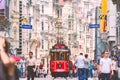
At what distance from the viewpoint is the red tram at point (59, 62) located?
140 feet

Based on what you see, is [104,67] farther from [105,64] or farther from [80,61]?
[80,61]

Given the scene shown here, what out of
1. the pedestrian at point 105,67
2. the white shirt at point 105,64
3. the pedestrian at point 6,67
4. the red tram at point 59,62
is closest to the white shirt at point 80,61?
the pedestrian at point 105,67

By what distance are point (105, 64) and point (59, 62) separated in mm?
26847

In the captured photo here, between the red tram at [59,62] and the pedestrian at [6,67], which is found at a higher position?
the pedestrian at [6,67]

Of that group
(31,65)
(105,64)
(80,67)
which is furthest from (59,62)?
(105,64)

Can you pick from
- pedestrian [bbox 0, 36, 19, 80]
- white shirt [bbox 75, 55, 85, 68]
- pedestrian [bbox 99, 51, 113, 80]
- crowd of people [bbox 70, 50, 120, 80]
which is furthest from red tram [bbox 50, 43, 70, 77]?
pedestrian [bbox 0, 36, 19, 80]

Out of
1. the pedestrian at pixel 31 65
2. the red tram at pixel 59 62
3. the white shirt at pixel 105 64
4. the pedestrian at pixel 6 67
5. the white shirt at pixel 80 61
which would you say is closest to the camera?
the pedestrian at pixel 6 67

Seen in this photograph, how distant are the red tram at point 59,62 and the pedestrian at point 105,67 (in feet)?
70.0

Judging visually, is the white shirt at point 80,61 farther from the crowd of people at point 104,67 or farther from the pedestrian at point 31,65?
the pedestrian at point 31,65

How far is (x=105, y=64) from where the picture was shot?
19250 millimetres

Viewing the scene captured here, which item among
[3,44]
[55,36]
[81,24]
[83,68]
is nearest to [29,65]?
[83,68]

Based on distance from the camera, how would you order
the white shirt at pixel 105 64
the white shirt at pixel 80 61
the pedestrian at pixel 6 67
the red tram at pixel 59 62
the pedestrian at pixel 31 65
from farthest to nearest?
1. the red tram at pixel 59 62
2. the white shirt at pixel 80 61
3. the pedestrian at pixel 31 65
4. the white shirt at pixel 105 64
5. the pedestrian at pixel 6 67

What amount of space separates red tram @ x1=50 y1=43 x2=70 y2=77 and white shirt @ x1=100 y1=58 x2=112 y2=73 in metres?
21.7

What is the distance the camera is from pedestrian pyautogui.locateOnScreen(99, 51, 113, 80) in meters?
19.2
